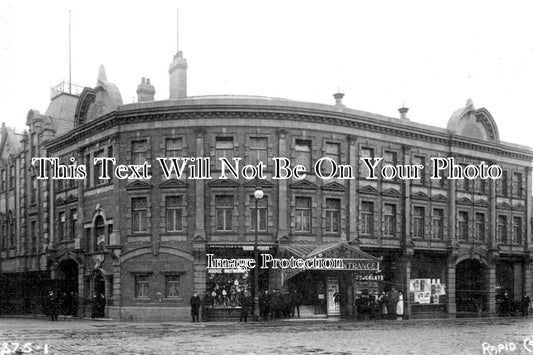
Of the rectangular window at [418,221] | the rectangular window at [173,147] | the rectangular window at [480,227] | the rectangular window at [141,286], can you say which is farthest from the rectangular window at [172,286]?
the rectangular window at [480,227]

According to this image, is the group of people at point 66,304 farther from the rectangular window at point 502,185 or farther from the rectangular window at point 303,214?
the rectangular window at point 502,185

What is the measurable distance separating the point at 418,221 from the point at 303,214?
8596 millimetres

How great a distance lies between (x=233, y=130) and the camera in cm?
3509

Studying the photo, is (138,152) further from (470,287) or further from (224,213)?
(470,287)

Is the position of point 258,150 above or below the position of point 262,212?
above

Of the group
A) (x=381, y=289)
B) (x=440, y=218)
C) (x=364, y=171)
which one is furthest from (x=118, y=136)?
(x=440, y=218)

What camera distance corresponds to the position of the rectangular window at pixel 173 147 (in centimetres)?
3538

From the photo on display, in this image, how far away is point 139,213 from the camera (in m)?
35.8

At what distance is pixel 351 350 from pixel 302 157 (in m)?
19.2

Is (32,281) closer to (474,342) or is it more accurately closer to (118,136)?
(118,136)

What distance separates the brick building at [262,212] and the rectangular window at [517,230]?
0.09m

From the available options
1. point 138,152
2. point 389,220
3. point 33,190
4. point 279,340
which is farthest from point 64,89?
point 279,340

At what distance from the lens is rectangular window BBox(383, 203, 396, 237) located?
39.3 metres

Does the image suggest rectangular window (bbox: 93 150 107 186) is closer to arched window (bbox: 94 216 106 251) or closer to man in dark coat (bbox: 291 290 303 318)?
arched window (bbox: 94 216 106 251)
